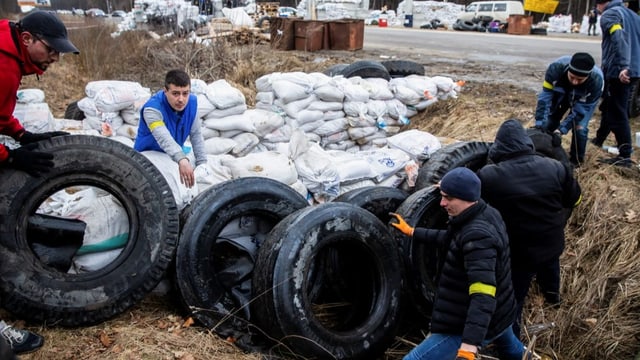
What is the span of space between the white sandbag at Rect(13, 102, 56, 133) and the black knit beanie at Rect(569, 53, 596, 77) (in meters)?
5.50

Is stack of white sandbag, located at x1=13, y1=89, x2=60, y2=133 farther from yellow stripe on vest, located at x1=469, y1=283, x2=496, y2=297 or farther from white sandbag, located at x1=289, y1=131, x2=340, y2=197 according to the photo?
yellow stripe on vest, located at x1=469, y1=283, x2=496, y2=297

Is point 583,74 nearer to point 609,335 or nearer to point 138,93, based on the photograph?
point 609,335

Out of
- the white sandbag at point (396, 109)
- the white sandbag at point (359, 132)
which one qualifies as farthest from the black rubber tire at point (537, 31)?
the white sandbag at point (359, 132)

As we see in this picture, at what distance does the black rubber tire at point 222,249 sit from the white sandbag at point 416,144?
1.73m

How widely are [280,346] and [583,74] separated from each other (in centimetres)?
395

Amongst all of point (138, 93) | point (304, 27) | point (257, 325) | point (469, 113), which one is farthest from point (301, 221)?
point (304, 27)

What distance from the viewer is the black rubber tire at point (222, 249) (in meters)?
3.54

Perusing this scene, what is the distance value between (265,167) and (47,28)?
210 cm

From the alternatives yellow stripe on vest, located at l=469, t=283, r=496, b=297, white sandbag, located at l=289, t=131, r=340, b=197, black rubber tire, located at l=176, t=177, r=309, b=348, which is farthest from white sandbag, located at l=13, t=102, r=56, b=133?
yellow stripe on vest, located at l=469, t=283, r=496, b=297

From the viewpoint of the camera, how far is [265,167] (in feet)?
15.0

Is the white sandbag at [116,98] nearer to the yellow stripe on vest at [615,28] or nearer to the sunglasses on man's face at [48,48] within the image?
the sunglasses on man's face at [48,48]

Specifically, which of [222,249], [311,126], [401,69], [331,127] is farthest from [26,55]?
[401,69]

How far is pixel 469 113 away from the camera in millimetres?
7441

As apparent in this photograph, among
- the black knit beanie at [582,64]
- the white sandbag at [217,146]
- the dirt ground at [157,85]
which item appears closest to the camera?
the dirt ground at [157,85]
